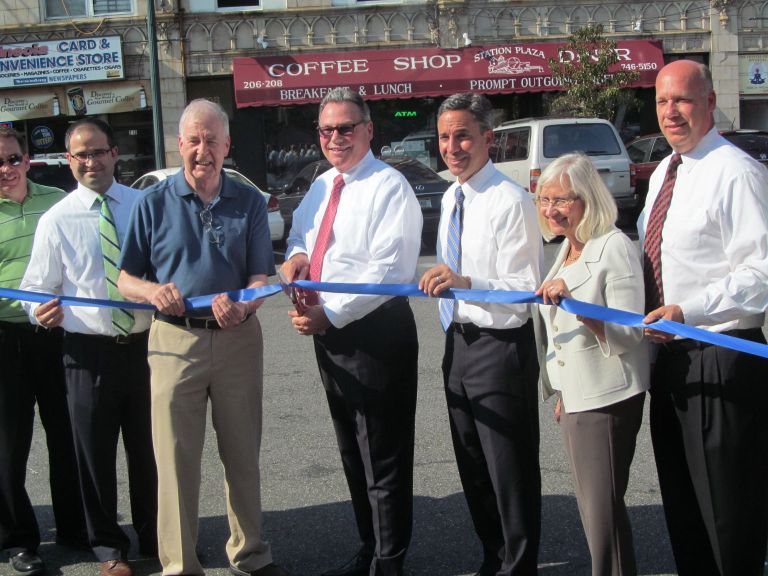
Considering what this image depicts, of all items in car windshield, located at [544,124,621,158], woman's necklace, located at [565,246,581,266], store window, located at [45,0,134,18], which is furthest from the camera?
store window, located at [45,0,134,18]

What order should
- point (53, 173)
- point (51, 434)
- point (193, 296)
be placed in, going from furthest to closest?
point (53, 173), point (51, 434), point (193, 296)

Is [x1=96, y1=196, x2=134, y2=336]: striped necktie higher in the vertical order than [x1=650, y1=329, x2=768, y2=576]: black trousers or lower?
higher

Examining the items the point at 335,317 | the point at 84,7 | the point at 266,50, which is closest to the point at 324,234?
the point at 335,317

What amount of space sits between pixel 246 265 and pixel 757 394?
2205 mm

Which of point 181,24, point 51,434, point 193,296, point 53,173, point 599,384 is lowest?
point 51,434

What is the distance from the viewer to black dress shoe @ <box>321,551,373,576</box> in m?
4.34

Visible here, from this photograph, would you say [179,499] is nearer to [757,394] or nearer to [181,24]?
[757,394]

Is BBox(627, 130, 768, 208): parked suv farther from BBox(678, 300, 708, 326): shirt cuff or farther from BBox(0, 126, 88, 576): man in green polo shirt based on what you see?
BBox(678, 300, 708, 326): shirt cuff

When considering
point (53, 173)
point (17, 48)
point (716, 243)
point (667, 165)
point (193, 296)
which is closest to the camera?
point (716, 243)

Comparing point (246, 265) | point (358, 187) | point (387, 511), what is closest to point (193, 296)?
point (246, 265)

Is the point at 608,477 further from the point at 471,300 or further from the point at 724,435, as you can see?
the point at 471,300

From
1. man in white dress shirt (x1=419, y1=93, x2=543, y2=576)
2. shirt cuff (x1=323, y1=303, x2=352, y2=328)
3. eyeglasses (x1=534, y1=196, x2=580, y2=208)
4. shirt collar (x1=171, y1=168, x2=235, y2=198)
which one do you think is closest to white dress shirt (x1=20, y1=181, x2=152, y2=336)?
shirt collar (x1=171, y1=168, x2=235, y2=198)

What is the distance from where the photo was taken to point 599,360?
11.8 feet

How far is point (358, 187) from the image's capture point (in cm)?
426
